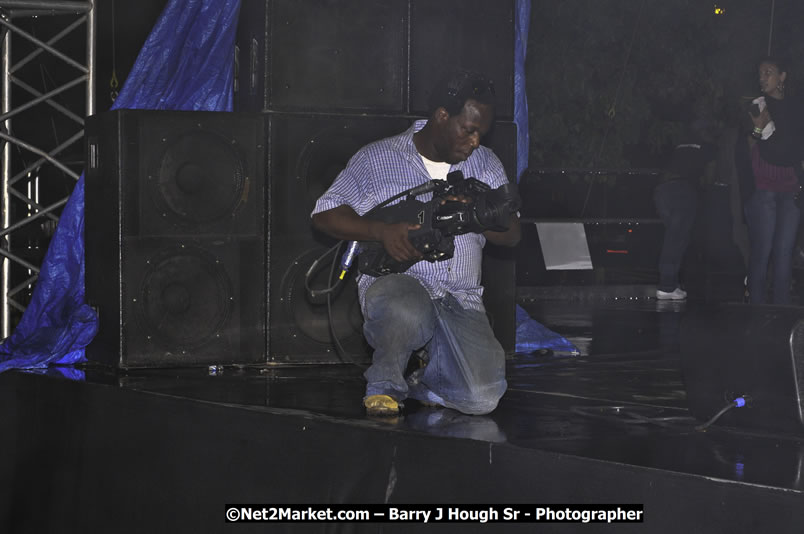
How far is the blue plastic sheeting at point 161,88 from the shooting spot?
5.70 meters

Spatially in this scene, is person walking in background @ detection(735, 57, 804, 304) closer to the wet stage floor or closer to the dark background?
the wet stage floor

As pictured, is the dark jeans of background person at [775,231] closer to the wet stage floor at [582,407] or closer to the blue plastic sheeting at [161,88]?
the wet stage floor at [582,407]

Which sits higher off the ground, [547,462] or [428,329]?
[428,329]

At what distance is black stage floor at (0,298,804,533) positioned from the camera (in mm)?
2871

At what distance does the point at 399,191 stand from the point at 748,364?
1.40 meters

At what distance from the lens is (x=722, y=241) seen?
12.7 m

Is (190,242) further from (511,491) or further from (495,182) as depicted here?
(511,491)

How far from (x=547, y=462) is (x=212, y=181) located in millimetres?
2720

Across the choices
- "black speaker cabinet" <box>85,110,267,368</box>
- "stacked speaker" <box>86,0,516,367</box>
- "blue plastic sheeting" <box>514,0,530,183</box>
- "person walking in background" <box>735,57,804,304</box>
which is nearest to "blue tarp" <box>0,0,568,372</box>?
"stacked speaker" <box>86,0,516,367</box>

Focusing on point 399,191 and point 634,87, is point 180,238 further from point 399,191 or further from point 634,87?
point 634,87

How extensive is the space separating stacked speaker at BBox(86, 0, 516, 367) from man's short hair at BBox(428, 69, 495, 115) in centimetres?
144

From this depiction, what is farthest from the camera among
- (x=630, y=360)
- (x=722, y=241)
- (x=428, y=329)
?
(x=722, y=241)

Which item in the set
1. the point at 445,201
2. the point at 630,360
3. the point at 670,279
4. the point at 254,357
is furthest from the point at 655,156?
the point at 445,201

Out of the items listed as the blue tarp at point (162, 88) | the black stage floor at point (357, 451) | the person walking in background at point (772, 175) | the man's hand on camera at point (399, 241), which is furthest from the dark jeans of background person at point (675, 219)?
the man's hand on camera at point (399, 241)
